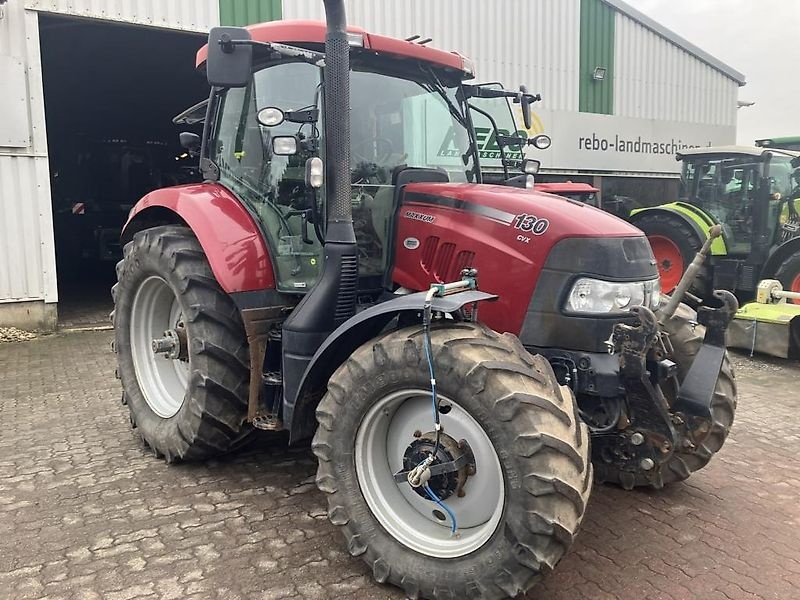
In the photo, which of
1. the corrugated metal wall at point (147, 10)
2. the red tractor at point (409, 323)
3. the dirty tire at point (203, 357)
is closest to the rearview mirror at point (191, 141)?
the red tractor at point (409, 323)

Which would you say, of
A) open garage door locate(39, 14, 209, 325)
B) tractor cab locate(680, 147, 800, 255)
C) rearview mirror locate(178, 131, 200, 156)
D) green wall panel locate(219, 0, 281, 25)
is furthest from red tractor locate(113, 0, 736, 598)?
open garage door locate(39, 14, 209, 325)

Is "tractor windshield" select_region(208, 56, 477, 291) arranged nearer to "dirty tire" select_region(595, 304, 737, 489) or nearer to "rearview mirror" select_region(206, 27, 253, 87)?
"rearview mirror" select_region(206, 27, 253, 87)

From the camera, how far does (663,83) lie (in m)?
14.3

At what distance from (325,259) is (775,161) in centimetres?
900

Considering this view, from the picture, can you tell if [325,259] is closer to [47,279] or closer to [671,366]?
[671,366]

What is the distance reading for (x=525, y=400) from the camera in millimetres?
2428

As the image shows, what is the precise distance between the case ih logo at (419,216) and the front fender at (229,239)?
2.64 ft

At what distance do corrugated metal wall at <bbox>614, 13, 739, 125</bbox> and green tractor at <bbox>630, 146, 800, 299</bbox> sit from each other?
364 cm

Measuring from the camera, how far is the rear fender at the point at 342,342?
275 cm

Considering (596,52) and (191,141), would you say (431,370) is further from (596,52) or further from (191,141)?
(596,52)

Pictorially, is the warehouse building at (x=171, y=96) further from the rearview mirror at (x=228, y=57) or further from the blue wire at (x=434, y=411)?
the blue wire at (x=434, y=411)

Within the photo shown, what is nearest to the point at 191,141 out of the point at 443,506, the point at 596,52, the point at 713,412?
the point at 443,506

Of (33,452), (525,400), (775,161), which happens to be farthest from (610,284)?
(775,161)

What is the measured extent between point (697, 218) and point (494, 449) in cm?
892
